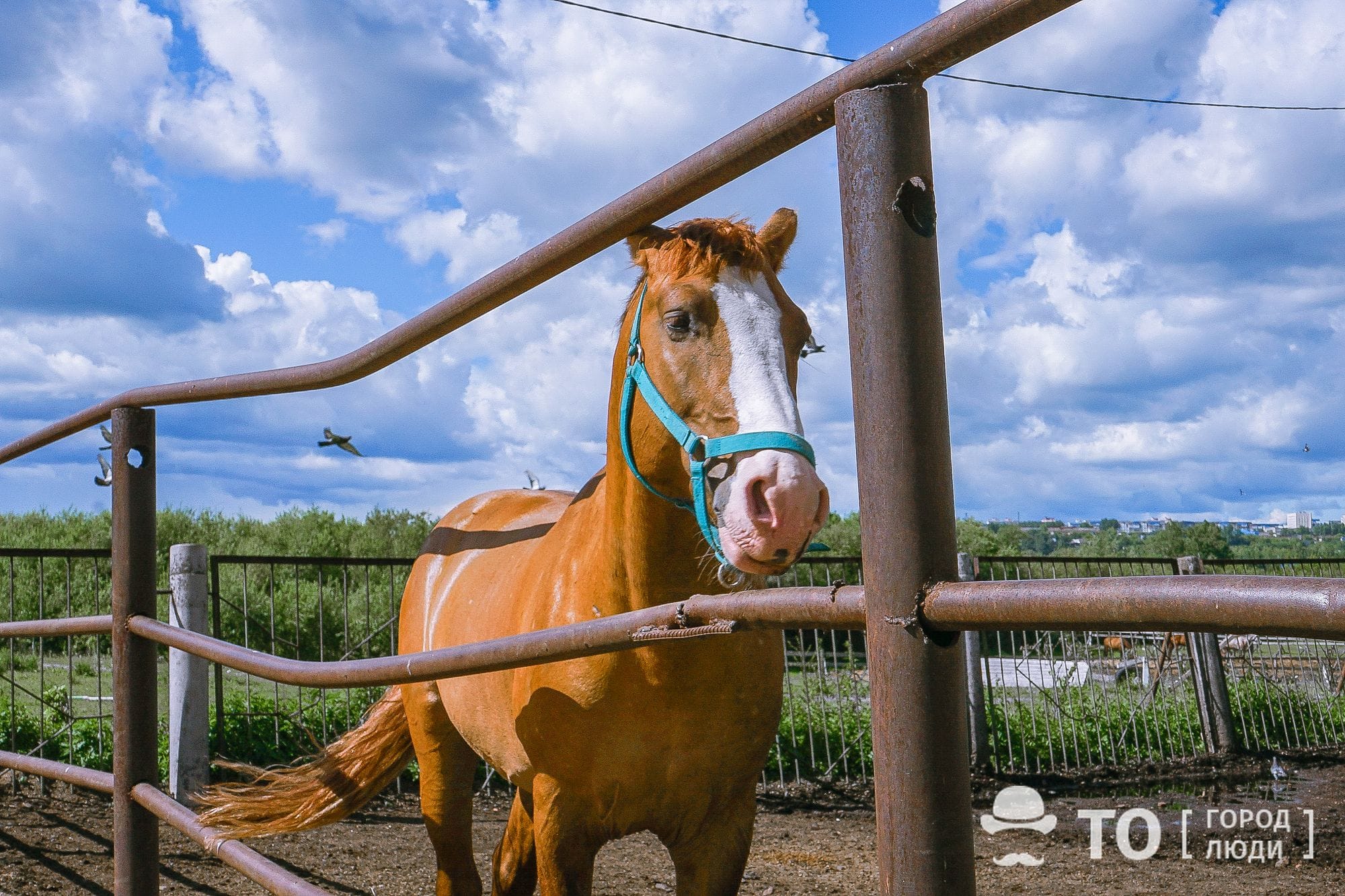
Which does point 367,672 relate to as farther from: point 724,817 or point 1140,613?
point 1140,613

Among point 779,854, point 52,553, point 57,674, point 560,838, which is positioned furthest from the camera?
point 57,674

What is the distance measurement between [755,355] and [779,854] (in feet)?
15.4

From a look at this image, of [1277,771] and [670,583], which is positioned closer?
[670,583]

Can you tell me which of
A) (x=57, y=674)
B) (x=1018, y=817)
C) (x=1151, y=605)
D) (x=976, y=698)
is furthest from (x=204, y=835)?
(x=57, y=674)

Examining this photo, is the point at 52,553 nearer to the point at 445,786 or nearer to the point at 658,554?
the point at 445,786

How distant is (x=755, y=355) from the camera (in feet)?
5.71

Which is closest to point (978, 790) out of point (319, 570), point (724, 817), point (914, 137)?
point (319, 570)

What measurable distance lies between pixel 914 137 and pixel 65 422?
2547mm

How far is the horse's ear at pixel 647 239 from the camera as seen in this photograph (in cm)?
201

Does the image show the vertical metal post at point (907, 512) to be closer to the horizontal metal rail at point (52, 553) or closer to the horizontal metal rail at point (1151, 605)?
the horizontal metal rail at point (1151, 605)

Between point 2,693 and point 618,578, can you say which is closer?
point 618,578

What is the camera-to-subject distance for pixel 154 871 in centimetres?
237

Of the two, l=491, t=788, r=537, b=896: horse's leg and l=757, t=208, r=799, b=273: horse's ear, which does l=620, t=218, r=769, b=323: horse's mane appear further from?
l=491, t=788, r=537, b=896: horse's leg

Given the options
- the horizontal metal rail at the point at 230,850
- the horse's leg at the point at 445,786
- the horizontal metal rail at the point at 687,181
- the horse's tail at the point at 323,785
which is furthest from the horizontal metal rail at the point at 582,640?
the horse's leg at the point at 445,786
